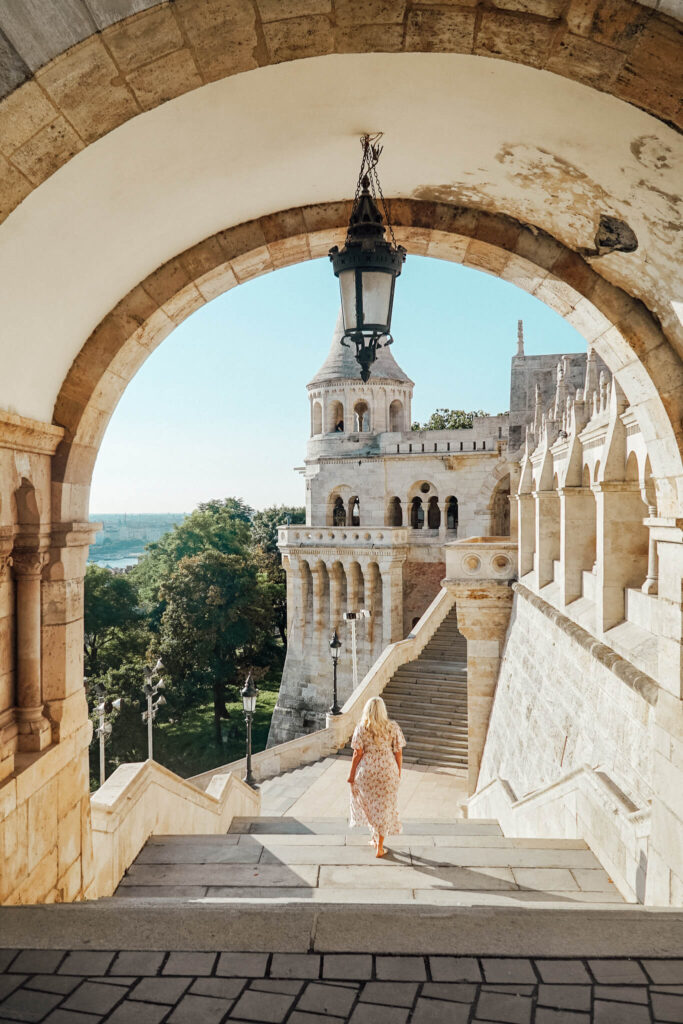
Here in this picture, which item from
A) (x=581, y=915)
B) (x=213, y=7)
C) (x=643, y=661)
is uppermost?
(x=213, y=7)

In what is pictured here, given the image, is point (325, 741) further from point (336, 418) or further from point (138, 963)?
point (336, 418)

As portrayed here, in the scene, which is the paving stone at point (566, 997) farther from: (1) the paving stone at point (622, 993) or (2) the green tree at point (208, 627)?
(2) the green tree at point (208, 627)

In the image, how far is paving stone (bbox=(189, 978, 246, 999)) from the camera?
2.44m

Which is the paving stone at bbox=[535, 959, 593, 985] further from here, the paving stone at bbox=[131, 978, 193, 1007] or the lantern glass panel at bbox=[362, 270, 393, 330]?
the lantern glass panel at bbox=[362, 270, 393, 330]

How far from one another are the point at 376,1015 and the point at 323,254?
4.36 meters

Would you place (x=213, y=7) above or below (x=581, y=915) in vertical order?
above

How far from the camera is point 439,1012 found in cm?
231

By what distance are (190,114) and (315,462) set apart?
2719cm

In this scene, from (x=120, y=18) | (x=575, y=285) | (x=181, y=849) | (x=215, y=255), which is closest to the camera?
(x=120, y=18)

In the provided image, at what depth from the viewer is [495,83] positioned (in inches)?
116

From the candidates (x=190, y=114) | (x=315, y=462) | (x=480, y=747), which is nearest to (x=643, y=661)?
(x=190, y=114)

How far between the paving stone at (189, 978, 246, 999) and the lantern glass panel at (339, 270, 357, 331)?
3.00 metres

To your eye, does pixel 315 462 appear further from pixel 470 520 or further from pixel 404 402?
pixel 470 520

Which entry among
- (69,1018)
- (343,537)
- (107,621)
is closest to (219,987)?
(69,1018)
